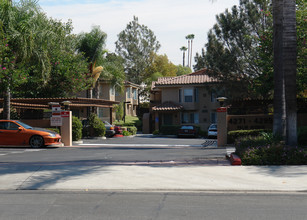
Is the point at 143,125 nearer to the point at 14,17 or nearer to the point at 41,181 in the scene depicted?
the point at 14,17

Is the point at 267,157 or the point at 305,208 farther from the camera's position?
the point at 267,157

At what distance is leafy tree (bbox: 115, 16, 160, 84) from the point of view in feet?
226

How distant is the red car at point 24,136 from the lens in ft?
68.8

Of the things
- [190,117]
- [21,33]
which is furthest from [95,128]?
[190,117]

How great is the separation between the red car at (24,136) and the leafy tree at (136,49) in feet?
157

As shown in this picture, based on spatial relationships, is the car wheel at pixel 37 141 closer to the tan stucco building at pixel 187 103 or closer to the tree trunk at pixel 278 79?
the tree trunk at pixel 278 79

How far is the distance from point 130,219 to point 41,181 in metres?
4.56

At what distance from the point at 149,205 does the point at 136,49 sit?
203ft

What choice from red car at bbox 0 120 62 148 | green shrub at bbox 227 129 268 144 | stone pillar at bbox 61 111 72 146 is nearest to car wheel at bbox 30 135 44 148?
red car at bbox 0 120 62 148

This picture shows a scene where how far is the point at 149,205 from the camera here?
7.79 m

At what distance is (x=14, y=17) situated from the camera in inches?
965

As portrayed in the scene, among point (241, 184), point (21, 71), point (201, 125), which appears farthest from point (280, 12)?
point (201, 125)

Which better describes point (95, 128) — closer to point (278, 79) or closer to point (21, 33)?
point (21, 33)

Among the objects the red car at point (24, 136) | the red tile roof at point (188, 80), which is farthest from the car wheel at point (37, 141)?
the red tile roof at point (188, 80)
